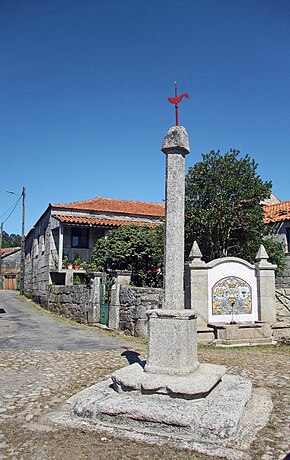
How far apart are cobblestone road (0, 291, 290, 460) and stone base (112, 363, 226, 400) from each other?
2.35ft

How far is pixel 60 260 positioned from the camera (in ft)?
66.8

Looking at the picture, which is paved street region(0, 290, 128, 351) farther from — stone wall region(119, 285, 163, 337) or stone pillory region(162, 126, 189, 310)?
stone pillory region(162, 126, 189, 310)

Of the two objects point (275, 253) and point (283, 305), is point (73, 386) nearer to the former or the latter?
point (283, 305)

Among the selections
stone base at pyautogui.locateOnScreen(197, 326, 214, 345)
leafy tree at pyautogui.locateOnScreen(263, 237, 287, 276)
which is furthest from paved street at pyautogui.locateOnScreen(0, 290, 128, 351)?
leafy tree at pyautogui.locateOnScreen(263, 237, 287, 276)

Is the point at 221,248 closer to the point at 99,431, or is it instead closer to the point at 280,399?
the point at 280,399

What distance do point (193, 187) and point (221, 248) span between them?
7.55 ft

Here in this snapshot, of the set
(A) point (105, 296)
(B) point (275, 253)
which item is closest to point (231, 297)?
(B) point (275, 253)

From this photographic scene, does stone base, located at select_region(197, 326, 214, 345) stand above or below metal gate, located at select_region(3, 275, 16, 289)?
below

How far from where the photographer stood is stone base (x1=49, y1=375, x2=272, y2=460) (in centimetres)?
373

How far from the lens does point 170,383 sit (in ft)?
14.6

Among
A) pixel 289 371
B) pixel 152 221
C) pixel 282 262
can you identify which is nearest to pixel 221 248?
pixel 282 262

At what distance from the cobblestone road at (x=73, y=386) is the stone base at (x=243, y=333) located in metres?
0.50

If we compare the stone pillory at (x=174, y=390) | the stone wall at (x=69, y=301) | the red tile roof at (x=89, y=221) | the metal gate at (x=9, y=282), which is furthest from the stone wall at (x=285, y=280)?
the metal gate at (x=9, y=282)

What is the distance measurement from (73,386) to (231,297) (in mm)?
5942
